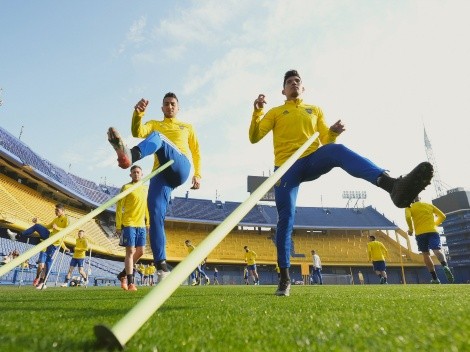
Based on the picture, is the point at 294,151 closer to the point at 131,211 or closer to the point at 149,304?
the point at 149,304

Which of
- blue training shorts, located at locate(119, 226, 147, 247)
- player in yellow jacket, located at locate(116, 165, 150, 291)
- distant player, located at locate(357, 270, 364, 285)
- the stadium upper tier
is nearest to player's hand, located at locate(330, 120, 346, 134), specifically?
player in yellow jacket, located at locate(116, 165, 150, 291)

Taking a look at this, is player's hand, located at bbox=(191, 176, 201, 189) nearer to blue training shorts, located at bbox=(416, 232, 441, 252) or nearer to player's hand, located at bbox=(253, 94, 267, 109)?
player's hand, located at bbox=(253, 94, 267, 109)

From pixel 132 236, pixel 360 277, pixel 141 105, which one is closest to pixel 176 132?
pixel 141 105

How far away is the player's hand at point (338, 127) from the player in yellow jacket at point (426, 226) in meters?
6.17

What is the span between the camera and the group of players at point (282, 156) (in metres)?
3.07

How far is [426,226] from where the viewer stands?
352 inches

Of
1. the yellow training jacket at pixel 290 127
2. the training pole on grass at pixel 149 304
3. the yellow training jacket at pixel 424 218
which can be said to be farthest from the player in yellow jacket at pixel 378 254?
the training pole on grass at pixel 149 304

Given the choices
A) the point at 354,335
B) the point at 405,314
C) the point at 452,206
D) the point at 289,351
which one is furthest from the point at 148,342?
the point at 452,206

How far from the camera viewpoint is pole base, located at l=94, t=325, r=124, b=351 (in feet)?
3.14

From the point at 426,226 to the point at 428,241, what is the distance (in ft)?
1.33

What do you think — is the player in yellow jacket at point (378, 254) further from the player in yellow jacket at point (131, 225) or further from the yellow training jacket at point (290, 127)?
the yellow training jacket at point (290, 127)

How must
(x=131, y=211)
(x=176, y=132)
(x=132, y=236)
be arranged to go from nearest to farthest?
1. (x=176, y=132)
2. (x=132, y=236)
3. (x=131, y=211)

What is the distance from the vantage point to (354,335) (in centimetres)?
133

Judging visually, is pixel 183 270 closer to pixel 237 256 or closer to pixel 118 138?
pixel 118 138
